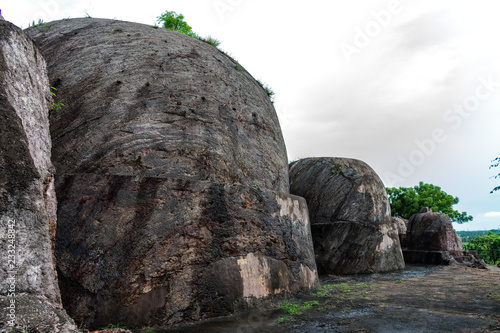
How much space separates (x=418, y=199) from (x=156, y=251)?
32453 mm

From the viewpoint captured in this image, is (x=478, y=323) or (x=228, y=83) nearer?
(x=478, y=323)

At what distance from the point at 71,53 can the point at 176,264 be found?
347 cm

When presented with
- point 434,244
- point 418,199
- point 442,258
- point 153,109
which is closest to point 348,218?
point 442,258

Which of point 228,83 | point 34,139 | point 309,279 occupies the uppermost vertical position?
point 228,83

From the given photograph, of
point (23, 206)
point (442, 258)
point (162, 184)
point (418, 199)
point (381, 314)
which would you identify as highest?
point (418, 199)

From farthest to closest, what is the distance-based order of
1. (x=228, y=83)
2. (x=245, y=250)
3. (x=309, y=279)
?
(x=228, y=83), (x=309, y=279), (x=245, y=250)

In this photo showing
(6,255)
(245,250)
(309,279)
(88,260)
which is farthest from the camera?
(309,279)

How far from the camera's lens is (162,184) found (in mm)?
3926

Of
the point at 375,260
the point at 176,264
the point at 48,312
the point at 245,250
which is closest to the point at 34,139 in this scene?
the point at 48,312

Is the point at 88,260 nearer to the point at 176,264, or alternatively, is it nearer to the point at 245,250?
the point at 176,264

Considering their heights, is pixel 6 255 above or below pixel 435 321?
above

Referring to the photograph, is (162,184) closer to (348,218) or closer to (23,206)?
(23,206)

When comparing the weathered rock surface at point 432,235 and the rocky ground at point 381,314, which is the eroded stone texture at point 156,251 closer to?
the rocky ground at point 381,314

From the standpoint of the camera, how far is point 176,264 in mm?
3779
